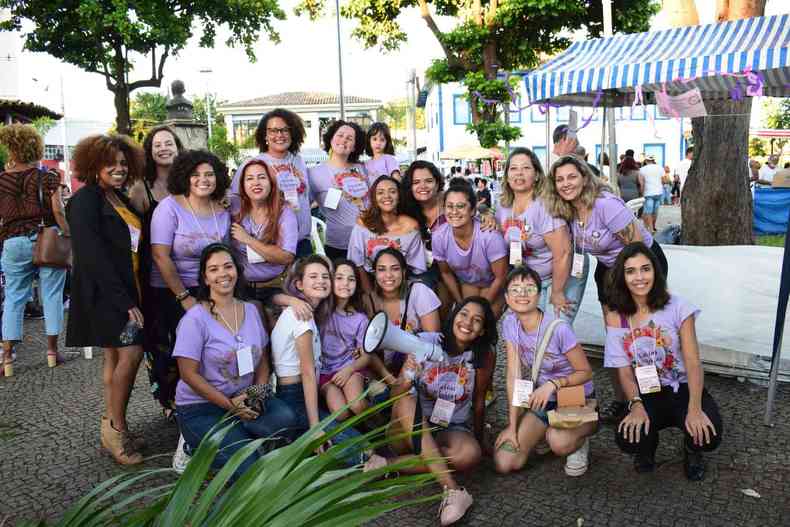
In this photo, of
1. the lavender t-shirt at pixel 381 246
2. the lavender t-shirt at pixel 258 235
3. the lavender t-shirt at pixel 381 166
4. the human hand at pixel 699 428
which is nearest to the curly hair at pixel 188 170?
the lavender t-shirt at pixel 258 235

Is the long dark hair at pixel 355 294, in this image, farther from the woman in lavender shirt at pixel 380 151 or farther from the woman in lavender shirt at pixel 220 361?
the woman in lavender shirt at pixel 380 151

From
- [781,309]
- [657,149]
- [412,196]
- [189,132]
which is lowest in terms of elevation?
[781,309]

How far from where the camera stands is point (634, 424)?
3742 millimetres

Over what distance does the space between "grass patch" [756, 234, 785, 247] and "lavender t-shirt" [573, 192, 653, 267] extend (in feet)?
30.1

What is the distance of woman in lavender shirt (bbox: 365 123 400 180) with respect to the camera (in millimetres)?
5535

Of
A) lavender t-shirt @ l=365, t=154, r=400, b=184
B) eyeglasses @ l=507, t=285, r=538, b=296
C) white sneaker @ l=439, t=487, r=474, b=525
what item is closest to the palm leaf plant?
white sneaker @ l=439, t=487, r=474, b=525

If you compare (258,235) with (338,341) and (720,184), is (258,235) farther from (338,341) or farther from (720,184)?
(720,184)

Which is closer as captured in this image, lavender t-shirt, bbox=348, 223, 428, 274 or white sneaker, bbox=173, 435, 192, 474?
white sneaker, bbox=173, 435, 192, 474

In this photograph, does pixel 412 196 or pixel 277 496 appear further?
pixel 412 196

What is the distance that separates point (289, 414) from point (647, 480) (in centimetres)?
189

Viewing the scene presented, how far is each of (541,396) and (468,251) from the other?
1.19 m

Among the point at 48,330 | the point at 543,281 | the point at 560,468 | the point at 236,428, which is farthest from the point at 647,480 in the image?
the point at 48,330

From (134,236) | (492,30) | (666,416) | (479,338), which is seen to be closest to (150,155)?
(134,236)

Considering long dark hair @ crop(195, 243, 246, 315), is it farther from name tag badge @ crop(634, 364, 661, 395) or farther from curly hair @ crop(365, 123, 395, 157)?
name tag badge @ crop(634, 364, 661, 395)
